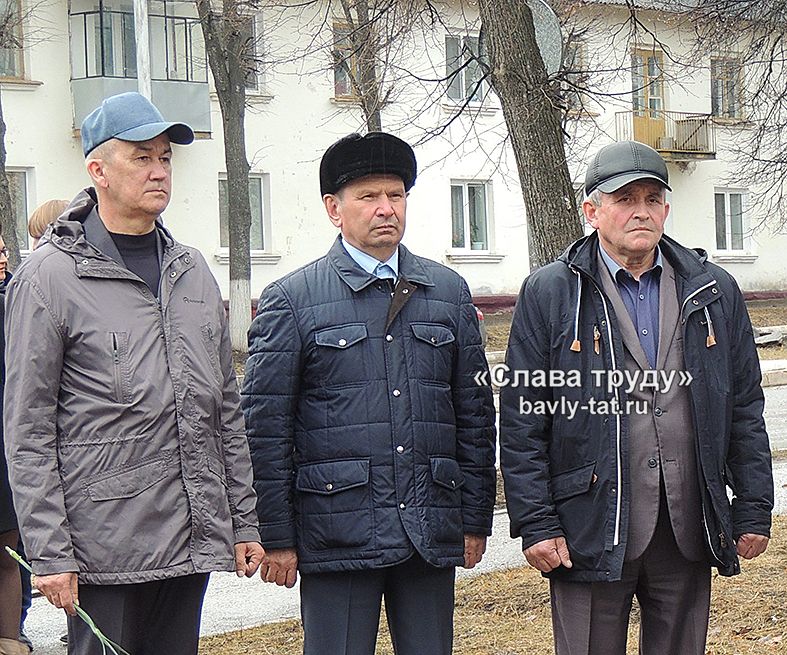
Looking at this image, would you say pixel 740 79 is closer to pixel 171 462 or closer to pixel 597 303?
pixel 597 303

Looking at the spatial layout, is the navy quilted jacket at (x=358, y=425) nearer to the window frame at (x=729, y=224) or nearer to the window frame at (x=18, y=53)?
the window frame at (x=18, y=53)

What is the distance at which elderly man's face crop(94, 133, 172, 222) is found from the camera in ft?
12.1

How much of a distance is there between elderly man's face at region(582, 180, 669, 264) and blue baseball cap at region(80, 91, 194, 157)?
1.41m

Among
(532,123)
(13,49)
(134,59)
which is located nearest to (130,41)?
(134,59)

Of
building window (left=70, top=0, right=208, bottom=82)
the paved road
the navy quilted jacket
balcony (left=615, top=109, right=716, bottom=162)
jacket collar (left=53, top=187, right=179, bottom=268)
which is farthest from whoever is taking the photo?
balcony (left=615, top=109, right=716, bottom=162)

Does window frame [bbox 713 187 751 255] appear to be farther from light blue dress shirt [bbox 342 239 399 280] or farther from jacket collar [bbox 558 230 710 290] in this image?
light blue dress shirt [bbox 342 239 399 280]

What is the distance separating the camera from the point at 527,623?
19.4 feet

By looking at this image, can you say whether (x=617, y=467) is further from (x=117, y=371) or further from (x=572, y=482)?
(x=117, y=371)

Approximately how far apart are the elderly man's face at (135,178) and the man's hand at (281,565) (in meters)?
1.13

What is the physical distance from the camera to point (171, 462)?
3598 mm

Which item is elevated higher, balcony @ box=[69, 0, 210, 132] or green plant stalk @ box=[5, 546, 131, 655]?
balcony @ box=[69, 0, 210, 132]

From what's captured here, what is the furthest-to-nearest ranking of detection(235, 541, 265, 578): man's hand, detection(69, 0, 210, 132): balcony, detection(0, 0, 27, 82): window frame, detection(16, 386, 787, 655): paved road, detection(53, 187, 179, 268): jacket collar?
detection(69, 0, 210, 132): balcony → detection(0, 0, 27, 82): window frame → detection(16, 386, 787, 655): paved road → detection(235, 541, 265, 578): man's hand → detection(53, 187, 179, 268): jacket collar

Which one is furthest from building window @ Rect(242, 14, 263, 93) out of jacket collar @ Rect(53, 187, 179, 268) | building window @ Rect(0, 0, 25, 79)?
jacket collar @ Rect(53, 187, 179, 268)

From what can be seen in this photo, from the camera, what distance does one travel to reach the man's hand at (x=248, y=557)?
3764 millimetres
